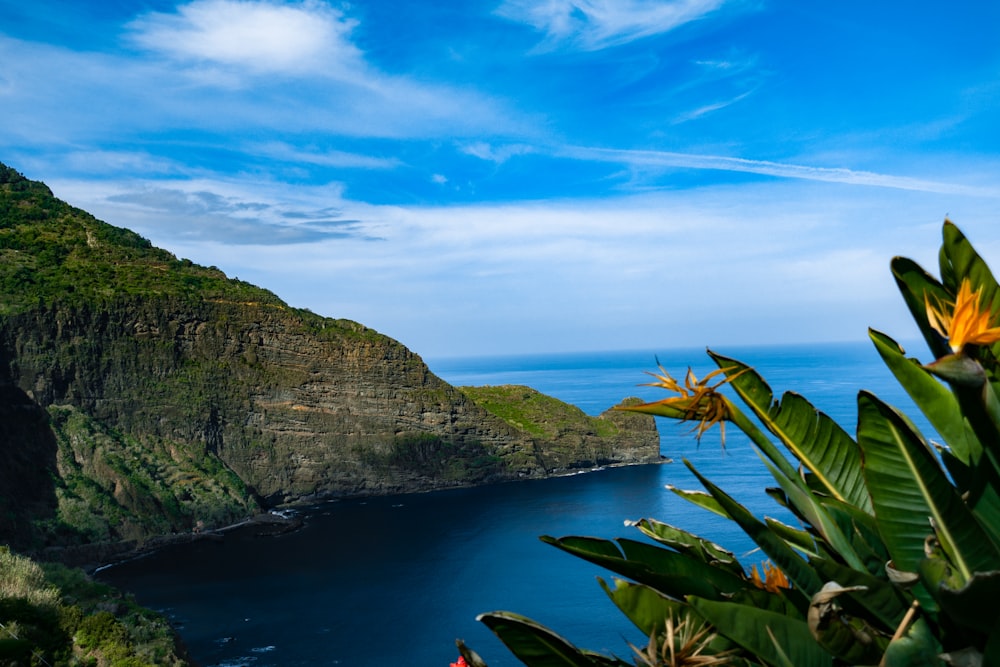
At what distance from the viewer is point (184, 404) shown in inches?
3374

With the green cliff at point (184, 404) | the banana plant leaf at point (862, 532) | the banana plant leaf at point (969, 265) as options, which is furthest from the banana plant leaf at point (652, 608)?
the green cliff at point (184, 404)

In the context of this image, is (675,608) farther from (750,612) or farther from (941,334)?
(941,334)

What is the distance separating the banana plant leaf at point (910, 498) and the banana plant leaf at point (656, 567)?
78cm

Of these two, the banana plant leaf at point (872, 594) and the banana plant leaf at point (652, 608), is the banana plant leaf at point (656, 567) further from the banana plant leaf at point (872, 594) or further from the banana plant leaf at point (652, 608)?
the banana plant leaf at point (872, 594)

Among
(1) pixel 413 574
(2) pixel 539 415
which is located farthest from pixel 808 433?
(2) pixel 539 415

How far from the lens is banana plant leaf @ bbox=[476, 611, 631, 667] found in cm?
308

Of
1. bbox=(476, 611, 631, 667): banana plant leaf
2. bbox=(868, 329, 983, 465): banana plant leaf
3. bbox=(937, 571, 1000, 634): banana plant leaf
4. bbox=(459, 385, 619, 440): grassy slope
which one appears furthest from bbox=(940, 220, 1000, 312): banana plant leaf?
bbox=(459, 385, 619, 440): grassy slope

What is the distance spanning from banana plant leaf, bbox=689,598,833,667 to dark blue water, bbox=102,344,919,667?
35.6 metres

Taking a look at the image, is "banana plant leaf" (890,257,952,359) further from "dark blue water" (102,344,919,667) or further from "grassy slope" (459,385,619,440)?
"grassy slope" (459,385,619,440)

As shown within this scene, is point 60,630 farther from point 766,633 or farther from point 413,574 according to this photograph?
point 413,574

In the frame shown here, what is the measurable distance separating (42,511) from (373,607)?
1281 inches

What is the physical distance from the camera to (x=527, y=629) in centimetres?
310

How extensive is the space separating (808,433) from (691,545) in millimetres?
878

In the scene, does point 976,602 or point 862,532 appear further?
point 862,532
